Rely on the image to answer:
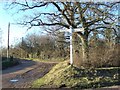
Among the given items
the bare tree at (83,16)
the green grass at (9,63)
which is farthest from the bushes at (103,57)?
the green grass at (9,63)

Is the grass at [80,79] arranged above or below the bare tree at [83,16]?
below

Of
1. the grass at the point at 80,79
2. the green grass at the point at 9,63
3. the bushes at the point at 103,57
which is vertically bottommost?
the grass at the point at 80,79

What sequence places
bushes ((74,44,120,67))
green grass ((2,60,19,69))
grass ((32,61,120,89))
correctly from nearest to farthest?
grass ((32,61,120,89)) < bushes ((74,44,120,67)) < green grass ((2,60,19,69))

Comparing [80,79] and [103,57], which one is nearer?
[80,79]

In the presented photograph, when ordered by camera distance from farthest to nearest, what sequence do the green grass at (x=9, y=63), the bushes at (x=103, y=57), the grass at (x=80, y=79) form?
the green grass at (x=9, y=63)
the bushes at (x=103, y=57)
the grass at (x=80, y=79)

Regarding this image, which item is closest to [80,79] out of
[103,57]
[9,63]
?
[103,57]

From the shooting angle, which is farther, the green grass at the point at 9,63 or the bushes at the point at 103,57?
the green grass at the point at 9,63

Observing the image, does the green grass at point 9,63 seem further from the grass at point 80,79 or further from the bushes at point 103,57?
the grass at point 80,79

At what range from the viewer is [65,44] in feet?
48.2

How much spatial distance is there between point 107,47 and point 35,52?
4814 millimetres

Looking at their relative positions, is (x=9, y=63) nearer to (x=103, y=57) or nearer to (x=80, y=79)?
(x=103, y=57)

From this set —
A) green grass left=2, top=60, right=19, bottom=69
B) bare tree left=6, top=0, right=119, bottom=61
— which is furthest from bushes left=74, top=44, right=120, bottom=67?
green grass left=2, top=60, right=19, bottom=69

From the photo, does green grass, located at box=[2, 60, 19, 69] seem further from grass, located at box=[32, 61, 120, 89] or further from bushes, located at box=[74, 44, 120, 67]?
grass, located at box=[32, 61, 120, 89]

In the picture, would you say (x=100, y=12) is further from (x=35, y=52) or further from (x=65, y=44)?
(x=35, y=52)
